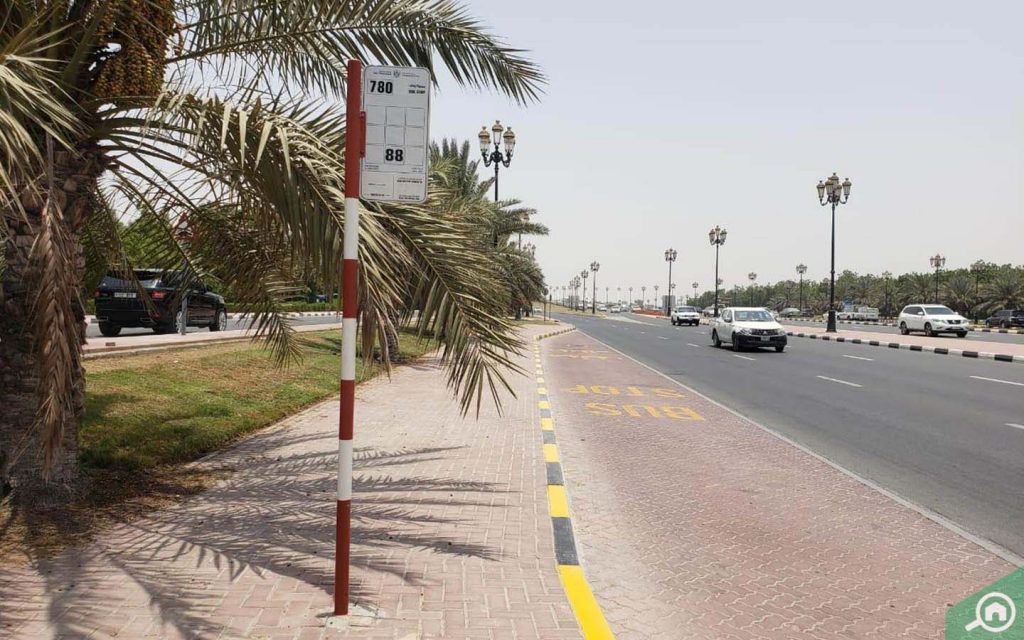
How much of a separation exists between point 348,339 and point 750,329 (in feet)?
74.8

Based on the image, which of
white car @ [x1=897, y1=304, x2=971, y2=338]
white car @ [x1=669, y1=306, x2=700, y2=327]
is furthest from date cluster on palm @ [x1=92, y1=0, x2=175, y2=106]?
white car @ [x1=669, y1=306, x2=700, y2=327]

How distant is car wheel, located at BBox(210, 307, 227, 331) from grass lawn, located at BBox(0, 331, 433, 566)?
26.5ft

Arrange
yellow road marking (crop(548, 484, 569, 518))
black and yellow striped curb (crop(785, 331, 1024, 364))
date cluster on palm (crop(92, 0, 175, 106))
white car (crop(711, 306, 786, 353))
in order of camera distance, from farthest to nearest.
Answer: white car (crop(711, 306, 786, 353)), black and yellow striped curb (crop(785, 331, 1024, 364)), yellow road marking (crop(548, 484, 569, 518)), date cluster on palm (crop(92, 0, 175, 106))

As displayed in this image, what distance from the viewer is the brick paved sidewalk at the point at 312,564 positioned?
3391 mm

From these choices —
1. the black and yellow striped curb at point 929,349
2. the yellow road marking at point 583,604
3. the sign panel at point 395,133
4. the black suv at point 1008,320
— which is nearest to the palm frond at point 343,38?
the sign panel at point 395,133

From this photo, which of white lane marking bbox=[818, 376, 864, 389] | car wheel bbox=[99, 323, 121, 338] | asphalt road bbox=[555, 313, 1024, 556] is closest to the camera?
asphalt road bbox=[555, 313, 1024, 556]

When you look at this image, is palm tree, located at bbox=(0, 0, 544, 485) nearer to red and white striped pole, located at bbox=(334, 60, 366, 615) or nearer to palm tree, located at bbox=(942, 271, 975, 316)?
red and white striped pole, located at bbox=(334, 60, 366, 615)

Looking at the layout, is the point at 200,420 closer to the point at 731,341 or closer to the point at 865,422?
the point at 865,422

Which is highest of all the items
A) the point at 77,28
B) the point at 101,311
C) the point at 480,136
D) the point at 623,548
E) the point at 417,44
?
the point at 480,136

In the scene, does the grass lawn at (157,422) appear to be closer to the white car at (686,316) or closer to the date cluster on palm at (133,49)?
the date cluster on palm at (133,49)

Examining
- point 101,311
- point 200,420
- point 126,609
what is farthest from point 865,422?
point 101,311

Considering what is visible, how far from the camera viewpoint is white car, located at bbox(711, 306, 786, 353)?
24.2 m

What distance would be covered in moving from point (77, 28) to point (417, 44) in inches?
99.2

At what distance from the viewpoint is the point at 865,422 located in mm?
10008
